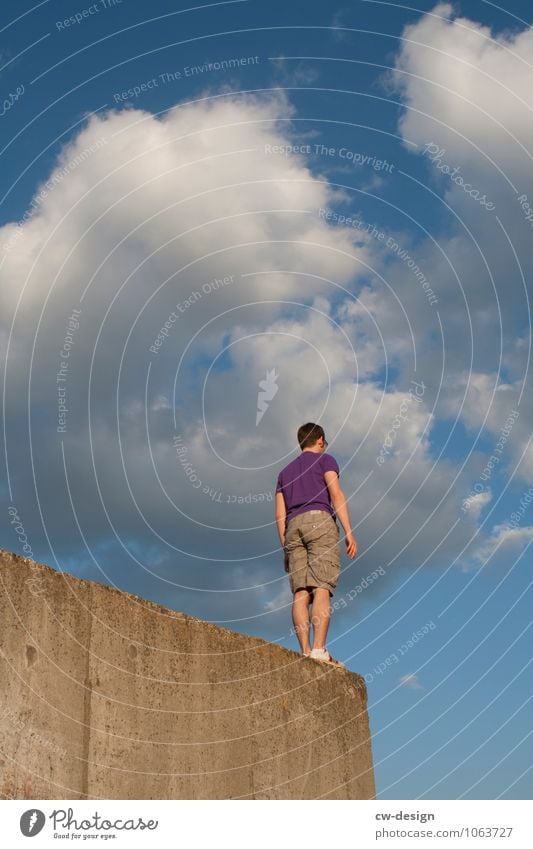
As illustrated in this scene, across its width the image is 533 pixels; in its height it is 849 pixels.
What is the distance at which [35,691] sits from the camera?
17.5ft

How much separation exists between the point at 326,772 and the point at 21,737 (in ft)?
9.83

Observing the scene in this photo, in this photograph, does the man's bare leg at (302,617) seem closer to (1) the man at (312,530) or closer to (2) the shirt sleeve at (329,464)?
(1) the man at (312,530)

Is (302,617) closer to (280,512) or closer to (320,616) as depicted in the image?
→ (320,616)

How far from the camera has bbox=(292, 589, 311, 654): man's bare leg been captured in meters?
8.16

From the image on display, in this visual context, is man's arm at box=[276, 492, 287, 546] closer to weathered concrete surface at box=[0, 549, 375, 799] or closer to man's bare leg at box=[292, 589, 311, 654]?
man's bare leg at box=[292, 589, 311, 654]

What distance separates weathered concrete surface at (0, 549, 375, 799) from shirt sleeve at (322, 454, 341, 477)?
1872 mm

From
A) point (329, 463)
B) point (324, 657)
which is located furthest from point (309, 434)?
point (324, 657)

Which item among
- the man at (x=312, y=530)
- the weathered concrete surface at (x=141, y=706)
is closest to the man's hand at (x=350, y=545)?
the man at (x=312, y=530)

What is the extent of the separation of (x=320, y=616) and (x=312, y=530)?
0.78 meters

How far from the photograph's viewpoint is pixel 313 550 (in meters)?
8.40
